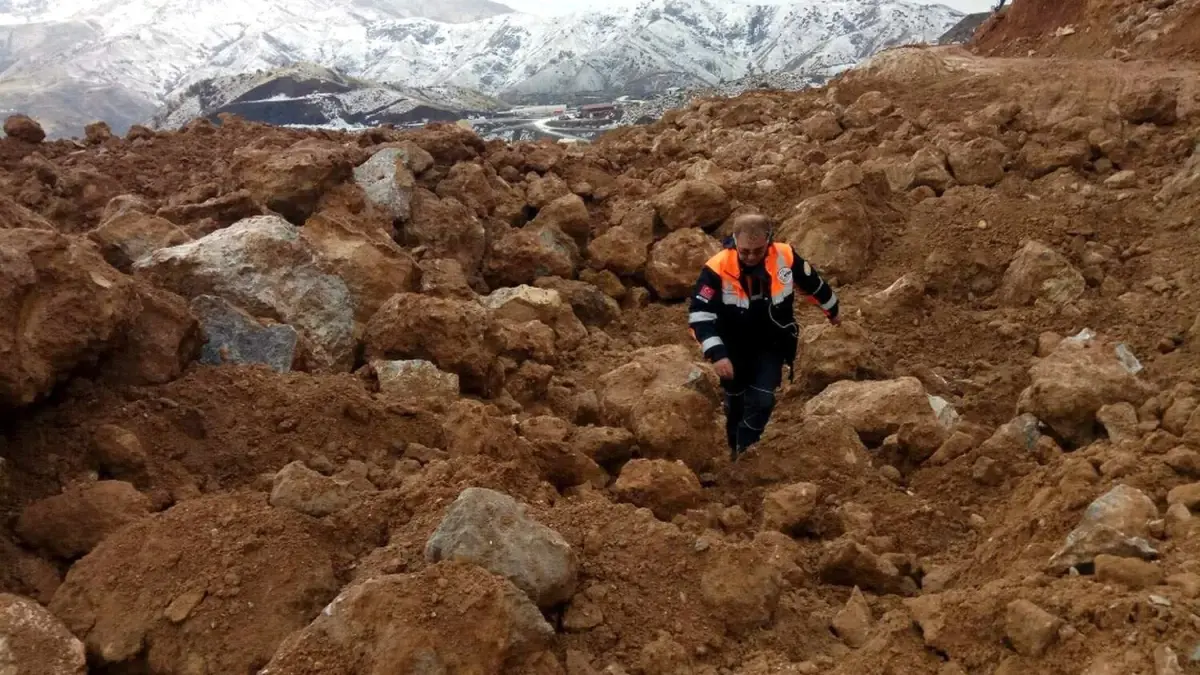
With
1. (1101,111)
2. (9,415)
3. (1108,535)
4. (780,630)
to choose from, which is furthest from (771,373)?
(1101,111)

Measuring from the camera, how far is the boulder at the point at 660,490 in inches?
161

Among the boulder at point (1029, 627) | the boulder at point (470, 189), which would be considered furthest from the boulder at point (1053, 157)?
the boulder at point (1029, 627)

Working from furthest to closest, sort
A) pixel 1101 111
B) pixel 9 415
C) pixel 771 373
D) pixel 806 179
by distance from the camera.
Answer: pixel 806 179 < pixel 1101 111 < pixel 771 373 < pixel 9 415

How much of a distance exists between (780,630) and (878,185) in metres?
6.17

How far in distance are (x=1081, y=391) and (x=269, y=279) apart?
4.77 m

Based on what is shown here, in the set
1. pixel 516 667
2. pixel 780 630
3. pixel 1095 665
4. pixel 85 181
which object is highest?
pixel 85 181

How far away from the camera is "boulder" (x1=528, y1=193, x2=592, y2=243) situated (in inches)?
343

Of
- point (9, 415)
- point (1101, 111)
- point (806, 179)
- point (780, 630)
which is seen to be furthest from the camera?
point (806, 179)

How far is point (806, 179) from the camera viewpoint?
356 inches

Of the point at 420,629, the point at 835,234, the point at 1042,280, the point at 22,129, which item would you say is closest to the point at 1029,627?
the point at 420,629

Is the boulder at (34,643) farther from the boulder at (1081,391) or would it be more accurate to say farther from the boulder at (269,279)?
the boulder at (1081,391)

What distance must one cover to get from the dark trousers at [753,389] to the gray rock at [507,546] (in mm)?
2178

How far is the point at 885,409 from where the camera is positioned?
16.2ft

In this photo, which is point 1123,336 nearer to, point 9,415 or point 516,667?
point 516,667
